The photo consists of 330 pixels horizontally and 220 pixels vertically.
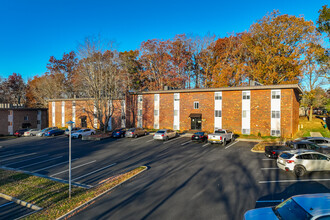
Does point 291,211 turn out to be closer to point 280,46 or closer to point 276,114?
point 276,114

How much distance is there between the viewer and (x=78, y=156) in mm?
18125

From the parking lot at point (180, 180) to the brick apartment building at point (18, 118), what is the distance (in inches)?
1167

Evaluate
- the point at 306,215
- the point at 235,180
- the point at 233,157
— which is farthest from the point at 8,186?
the point at 233,157

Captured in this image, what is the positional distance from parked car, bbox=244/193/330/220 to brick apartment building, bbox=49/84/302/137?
23.7 meters

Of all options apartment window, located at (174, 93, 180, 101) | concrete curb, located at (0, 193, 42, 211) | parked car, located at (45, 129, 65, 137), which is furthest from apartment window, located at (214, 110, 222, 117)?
parked car, located at (45, 129, 65, 137)

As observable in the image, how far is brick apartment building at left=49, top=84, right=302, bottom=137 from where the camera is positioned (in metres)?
26.3

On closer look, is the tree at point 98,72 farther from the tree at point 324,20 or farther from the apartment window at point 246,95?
the tree at point 324,20

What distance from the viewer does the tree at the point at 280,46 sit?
32312mm

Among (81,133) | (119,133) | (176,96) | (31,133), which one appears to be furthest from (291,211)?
(31,133)

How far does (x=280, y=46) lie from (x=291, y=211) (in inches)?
1392

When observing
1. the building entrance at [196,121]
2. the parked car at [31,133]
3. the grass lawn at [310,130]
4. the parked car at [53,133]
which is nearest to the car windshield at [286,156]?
the grass lawn at [310,130]

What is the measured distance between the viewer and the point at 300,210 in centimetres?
494

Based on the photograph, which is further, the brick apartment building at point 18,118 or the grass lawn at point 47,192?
Result: the brick apartment building at point 18,118

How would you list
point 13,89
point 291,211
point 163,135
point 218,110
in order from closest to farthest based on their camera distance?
point 291,211
point 163,135
point 218,110
point 13,89
